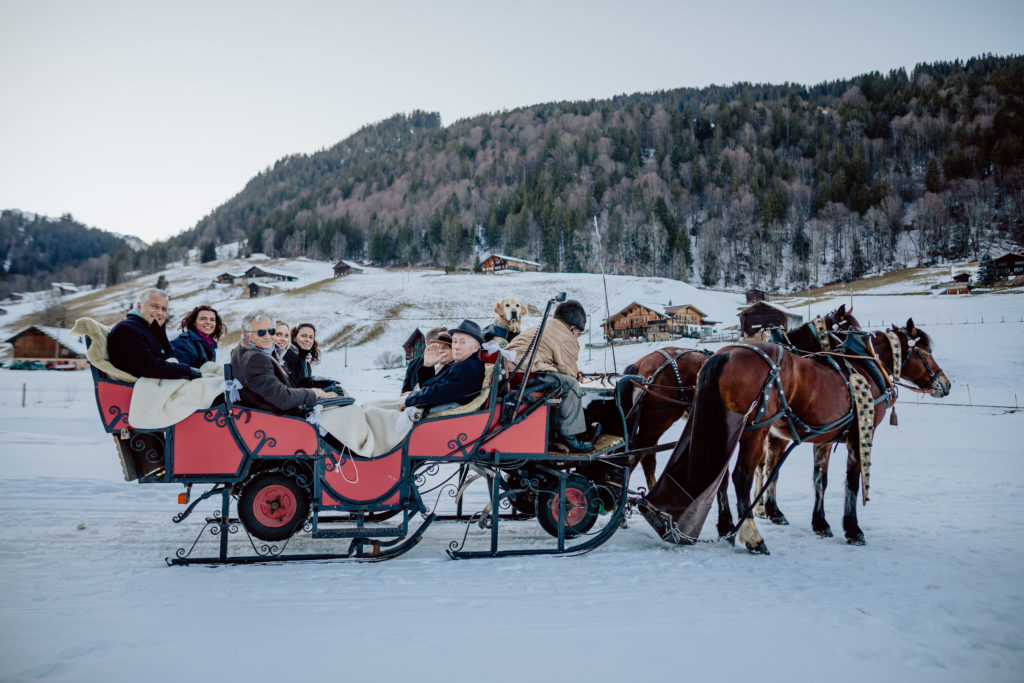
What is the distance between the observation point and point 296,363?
6660 millimetres

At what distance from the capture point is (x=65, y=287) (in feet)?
341

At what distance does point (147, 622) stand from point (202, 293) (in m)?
89.3

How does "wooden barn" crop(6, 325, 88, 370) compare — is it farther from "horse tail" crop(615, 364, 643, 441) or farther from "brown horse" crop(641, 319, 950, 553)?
"brown horse" crop(641, 319, 950, 553)

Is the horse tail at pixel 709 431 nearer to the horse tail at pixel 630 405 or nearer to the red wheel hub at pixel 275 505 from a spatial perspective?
the horse tail at pixel 630 405

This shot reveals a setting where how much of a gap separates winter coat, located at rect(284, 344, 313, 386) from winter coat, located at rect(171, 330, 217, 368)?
111 cm

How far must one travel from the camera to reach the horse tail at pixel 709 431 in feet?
15.5

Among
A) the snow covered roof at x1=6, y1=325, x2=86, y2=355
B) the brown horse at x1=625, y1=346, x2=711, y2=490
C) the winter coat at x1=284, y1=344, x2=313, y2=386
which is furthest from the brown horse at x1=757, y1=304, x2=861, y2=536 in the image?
the snow covered roof at x1=6, y1=325, x2=86, y2=355

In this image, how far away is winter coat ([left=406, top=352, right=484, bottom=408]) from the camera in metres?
4.49

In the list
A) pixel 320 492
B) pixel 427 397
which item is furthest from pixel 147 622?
pixel 427 397

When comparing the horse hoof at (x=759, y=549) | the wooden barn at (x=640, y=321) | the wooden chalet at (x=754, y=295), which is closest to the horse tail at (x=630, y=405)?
the horse hoof at (x=759, y=549)

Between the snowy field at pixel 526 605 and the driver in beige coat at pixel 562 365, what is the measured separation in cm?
109

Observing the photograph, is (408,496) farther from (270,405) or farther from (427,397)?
(270,405)

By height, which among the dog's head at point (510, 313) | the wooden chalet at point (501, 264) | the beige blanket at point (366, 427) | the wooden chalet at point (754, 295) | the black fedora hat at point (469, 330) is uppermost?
the wooden chalet at point (501, 264)

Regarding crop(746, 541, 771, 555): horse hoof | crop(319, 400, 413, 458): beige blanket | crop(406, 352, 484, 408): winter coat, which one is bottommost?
crop(746, 541, 771, 555): horse hoof
